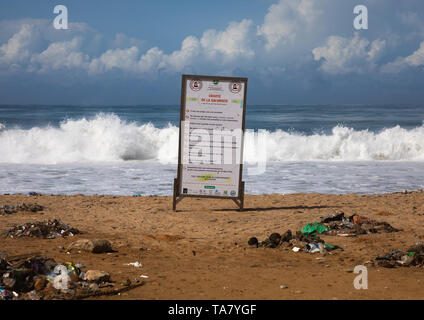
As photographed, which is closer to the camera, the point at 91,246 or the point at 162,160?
the point at 91,246

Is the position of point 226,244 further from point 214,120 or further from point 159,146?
point 159,146

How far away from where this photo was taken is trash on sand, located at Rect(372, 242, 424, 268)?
19.9 ft

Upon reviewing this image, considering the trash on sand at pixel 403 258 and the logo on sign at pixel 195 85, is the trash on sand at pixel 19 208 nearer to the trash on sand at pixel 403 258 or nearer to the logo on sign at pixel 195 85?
the logo on sign at pixel 195 85

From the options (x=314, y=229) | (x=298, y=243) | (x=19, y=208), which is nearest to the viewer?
(x=298, y=243)

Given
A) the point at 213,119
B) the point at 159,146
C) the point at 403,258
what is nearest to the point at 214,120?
the point at 213,119

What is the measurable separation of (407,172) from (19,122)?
38428 mm

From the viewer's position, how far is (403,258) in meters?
6.18

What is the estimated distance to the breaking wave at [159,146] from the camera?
2298 cm

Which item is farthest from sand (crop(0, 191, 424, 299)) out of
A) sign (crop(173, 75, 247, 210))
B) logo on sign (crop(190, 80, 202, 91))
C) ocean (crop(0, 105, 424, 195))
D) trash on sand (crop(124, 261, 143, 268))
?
logo on sign (crop(190, 80, 202, 91))

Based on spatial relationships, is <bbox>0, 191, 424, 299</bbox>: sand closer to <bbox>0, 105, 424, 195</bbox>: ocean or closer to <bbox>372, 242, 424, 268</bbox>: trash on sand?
<bbox>372, 242, 424, 268</bbox>: trash on sand

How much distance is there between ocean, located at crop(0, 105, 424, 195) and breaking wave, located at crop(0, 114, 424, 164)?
0.05 m

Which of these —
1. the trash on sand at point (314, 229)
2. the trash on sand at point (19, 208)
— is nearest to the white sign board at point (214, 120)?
the trash on sand at point (314, 229)

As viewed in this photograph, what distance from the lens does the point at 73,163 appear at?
19.7 m

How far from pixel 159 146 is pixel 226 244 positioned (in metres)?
18.3
